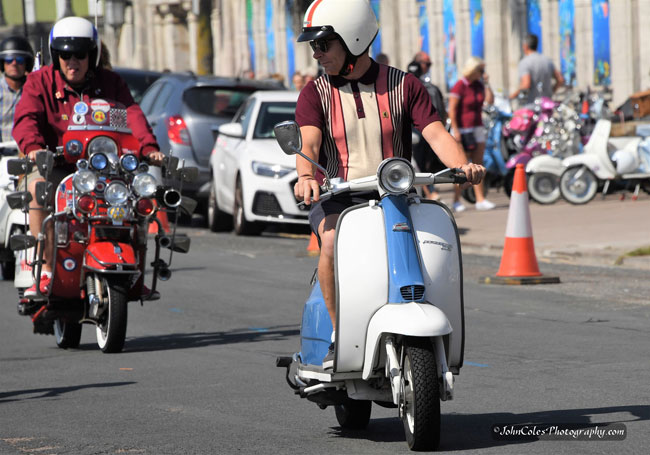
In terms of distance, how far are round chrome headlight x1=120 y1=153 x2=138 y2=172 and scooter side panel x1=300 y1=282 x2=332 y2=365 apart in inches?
124

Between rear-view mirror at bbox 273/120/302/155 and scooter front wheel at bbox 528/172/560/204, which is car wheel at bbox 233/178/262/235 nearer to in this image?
scooter front wheel at bbox 528/172/560/204

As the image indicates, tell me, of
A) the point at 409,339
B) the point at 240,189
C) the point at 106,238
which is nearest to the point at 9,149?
the point at 106,238

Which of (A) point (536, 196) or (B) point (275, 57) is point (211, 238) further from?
(B) point (275, 57)

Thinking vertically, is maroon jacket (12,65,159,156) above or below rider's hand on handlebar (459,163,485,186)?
above

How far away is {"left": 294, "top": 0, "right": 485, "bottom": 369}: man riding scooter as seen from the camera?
244 inches

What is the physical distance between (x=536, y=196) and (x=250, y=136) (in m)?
3.88

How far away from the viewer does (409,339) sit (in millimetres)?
5699

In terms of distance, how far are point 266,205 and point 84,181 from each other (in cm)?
782

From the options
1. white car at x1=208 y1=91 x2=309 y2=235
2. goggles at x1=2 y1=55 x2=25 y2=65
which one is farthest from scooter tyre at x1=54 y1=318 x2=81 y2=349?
white car at x1=208 y1=91 x2=309 y2=235

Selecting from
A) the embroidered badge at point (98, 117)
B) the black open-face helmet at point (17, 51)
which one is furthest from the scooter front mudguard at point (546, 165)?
the embroidered badge at point (98, 117)

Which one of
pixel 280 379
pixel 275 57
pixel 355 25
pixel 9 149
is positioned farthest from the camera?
pixel 275 57

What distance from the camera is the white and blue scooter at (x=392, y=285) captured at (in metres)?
5.74

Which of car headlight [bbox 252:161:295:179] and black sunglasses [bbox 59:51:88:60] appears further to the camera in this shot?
car headlight [bbox 252:161:295:179]

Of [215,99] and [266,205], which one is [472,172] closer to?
[266,205]
